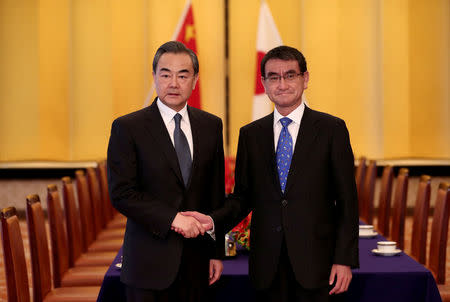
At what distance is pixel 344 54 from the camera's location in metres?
8.73

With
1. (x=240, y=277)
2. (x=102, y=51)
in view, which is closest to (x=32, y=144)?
(x=102, y=51)

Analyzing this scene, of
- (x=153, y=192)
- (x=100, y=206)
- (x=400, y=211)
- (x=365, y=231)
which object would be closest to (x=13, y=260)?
(x=153, y=192)

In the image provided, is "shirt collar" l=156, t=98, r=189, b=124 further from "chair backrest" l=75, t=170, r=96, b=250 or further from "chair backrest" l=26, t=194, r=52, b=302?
"chair backrest" l=75, t=170, r=96, b=250

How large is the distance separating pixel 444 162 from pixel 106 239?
209 inches

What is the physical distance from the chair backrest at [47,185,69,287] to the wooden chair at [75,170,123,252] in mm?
794

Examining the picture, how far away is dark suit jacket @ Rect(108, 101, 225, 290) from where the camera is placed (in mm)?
2135

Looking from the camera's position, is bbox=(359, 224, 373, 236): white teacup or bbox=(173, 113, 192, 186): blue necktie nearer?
bbox=(173, 113, 192, 186): blue necktie

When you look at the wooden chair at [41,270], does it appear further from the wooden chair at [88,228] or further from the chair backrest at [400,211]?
the chair backrest at [400,211]

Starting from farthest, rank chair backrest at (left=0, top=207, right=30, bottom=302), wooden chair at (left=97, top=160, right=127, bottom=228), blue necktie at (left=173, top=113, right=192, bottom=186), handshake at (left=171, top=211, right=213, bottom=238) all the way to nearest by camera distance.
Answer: wooden chair at (left=97, top=160, right=127, bottom=228) < chair backrest at (left=0, top=207, right=30, bottom=302) < blue necktie at (left=173, top=113, right=192, bottom=186) < handshake at (left=171, top=211, right=213, bottom=238)

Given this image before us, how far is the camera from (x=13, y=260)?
277 cm

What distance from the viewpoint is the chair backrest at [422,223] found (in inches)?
166

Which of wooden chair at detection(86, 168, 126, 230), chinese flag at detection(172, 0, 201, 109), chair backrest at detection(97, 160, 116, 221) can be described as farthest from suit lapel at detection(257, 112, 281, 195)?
chinese flag at detection(172, 0, 201, 109)

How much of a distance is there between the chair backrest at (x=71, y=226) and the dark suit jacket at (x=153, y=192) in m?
2.10

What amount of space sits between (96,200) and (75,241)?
1.08m
